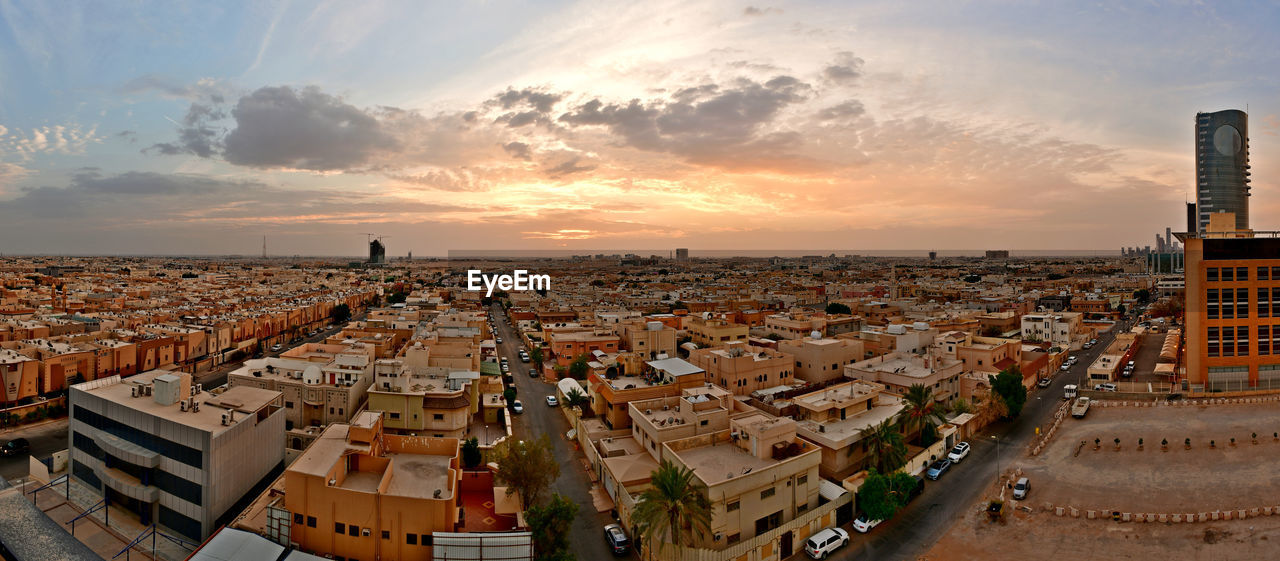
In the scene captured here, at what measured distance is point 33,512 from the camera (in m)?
20.2

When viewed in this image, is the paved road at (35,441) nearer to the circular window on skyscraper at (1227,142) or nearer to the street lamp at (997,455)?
the street lamp at (997,455)

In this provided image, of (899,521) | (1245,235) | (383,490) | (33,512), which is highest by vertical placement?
(1245,235)

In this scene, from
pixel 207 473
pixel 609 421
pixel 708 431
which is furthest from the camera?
pixel 609 421

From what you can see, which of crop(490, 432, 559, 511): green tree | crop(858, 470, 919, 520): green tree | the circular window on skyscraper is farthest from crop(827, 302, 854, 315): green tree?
the circular window on skyscraper

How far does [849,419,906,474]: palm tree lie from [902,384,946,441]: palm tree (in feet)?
11.8

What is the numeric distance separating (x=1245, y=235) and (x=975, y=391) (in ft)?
68.6

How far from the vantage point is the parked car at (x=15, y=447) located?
29.4 m

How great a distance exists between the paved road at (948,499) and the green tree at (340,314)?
2921 inches

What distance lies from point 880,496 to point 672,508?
848 centimetres

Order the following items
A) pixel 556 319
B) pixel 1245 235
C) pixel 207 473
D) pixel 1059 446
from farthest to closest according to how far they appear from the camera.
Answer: pixel 556 319 < pixel 1245 235 < pixel 1059 446 < pixel 207 473

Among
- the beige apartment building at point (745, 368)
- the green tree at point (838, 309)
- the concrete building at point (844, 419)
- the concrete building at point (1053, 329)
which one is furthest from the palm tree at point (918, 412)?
the green tree at point (838, 309)

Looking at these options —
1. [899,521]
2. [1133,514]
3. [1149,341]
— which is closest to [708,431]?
[899,521]

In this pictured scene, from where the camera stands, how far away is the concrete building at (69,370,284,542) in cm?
2031

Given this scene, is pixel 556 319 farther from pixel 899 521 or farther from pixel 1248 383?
pixel 1248 383
